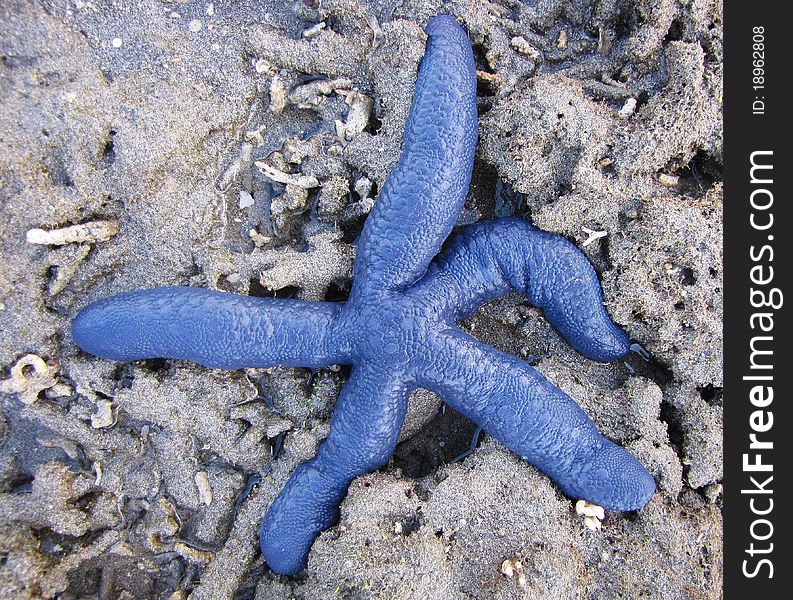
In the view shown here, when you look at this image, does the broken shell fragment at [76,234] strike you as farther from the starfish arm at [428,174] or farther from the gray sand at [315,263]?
the starfish arm at [428,174]

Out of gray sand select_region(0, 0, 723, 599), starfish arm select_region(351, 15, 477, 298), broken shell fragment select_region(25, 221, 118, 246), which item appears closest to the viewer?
starfish arm select_region(351, 15, 477, 298)

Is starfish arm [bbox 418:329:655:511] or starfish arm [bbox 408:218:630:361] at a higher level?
starfish arm [bbox 408:218:630:361]

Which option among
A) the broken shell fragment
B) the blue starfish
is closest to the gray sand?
the broken shell fragment

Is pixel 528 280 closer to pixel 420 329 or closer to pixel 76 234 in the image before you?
pixel 420 329

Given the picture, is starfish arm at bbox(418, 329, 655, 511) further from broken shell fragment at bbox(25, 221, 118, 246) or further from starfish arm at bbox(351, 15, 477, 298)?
broken shell fragment at bbox(25, 221, 118, 246)

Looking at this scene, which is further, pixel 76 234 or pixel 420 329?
pixel 76 234

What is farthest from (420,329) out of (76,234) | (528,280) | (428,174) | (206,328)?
(76,234)

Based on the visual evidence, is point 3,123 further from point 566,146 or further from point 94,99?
point 566,146

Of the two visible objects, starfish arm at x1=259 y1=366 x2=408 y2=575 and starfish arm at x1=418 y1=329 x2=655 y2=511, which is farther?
→ starfish arm at x1=259 y1=366 x2=408 y2=575
